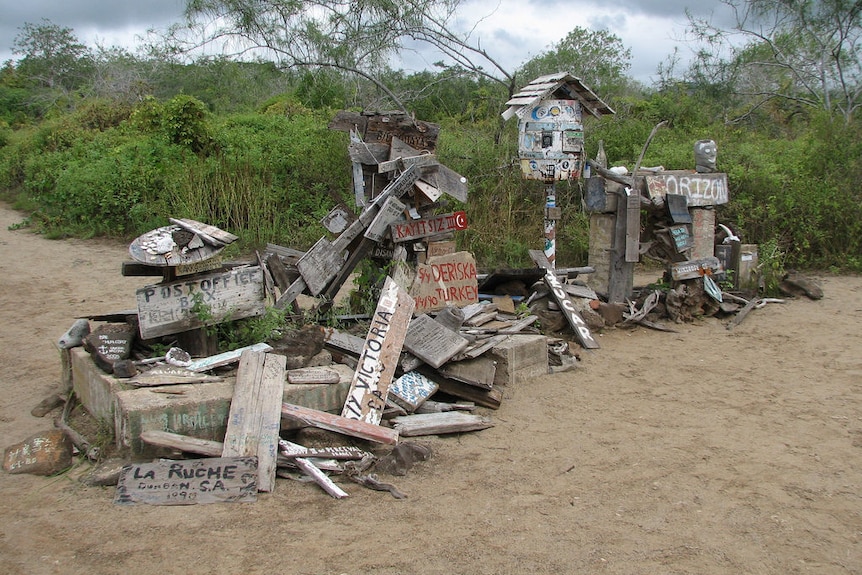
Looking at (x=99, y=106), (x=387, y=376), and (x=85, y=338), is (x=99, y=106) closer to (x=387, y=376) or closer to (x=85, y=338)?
(x=85, y=338)

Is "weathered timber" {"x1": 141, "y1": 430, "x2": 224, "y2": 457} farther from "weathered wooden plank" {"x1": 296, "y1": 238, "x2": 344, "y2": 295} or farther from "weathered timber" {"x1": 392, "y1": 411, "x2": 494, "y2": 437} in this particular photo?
"weathered wooden plank" {"x1": 296, "y1": 238, "x2": 344, "y2": 295}

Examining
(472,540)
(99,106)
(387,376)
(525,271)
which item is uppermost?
(99,106)

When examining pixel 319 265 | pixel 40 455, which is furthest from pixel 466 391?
pixel 40 455

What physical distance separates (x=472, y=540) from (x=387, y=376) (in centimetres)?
185

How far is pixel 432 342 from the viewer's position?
604 centimetres

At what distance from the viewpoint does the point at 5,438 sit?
524 centimetres

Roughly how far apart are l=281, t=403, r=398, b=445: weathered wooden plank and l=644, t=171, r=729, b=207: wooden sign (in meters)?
5.05

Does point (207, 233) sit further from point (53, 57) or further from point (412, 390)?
point (53, 57)

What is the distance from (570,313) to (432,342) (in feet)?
7.33

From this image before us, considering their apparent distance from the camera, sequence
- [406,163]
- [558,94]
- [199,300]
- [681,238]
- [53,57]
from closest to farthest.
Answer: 1. [199,300]
2. [406,163]
3. [558,94]
4. [681,238]
5. [53,57]

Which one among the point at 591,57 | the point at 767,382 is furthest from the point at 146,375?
the point at 591,57

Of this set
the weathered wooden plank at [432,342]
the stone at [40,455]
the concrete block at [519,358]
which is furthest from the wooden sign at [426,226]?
the stone at [40,455]

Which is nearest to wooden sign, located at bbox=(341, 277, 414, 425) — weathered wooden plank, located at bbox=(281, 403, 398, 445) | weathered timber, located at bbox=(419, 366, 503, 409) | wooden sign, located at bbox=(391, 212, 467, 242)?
weathered wooden plank, located at bbox=(281, 403, 398, 445)

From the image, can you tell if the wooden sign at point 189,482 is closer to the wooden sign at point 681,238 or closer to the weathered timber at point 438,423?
the weathered timber at point 438,423
